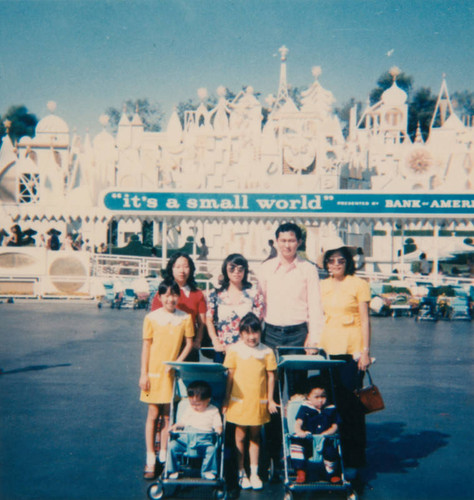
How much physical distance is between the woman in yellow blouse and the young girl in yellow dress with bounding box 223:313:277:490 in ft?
2.01

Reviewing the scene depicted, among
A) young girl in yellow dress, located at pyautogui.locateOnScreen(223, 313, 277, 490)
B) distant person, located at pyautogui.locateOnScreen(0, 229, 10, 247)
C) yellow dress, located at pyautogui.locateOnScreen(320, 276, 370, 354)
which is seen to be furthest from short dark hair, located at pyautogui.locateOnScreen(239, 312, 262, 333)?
distant person, located at pyautogui.locateOnScreen(0, 229, 10, 247)

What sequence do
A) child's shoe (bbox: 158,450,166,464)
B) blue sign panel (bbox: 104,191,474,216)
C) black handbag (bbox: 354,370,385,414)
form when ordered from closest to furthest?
1. child's shoe (bbox: 158,450,166,464)
2. black handbag (bbox: 354,370,385,414)
3. blue sign panel (bbox: 104,191,474,216)

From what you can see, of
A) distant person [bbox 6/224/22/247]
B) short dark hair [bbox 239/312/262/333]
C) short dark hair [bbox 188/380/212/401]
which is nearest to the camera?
short dark hair [bbox 188/380/212/401]

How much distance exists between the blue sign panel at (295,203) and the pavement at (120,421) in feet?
24.5

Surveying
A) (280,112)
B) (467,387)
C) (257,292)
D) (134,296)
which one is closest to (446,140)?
(280,112)

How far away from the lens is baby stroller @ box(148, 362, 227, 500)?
426cm

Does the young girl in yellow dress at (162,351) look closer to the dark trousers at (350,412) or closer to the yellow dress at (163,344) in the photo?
the yellow dress at (163,344)

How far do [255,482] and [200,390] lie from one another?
0.76 meters

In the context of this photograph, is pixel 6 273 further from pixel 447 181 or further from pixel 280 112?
pixel 447 181

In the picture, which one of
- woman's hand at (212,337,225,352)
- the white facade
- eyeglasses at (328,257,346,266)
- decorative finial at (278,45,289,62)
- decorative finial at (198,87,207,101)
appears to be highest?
decorative finial at (278,45,289,62)

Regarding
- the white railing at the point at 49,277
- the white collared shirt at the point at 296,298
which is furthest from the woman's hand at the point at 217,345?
the white railing at the point at 49,277

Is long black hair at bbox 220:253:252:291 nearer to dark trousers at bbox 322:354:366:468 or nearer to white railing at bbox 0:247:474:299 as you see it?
dark trousers at bbox 322:354:366:468

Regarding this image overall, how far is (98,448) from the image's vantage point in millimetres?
5320

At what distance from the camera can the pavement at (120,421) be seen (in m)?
4.53
